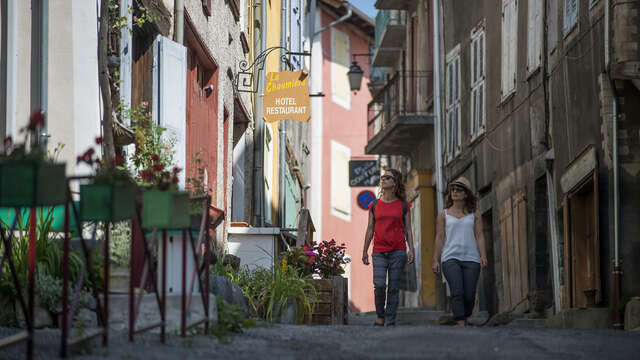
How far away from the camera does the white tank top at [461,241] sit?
10.1 meters

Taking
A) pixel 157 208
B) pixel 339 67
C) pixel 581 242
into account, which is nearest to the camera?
pixel 157 208

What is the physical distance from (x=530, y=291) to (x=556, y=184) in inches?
66.2

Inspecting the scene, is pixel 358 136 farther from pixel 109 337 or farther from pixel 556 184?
pixel 109 337

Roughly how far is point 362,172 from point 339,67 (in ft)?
34.0

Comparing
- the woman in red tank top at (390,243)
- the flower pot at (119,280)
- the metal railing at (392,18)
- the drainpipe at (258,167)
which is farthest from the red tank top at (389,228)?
the metal railing at (392,18)

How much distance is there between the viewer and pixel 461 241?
1015 centimetres

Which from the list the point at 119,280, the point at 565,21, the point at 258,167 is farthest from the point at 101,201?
the point at 258,167

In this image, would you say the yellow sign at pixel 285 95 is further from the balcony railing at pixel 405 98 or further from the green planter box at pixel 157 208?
the green planter box at pixel 157 208

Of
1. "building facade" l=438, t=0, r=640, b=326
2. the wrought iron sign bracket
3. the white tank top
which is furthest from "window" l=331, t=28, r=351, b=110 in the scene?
the white tank top

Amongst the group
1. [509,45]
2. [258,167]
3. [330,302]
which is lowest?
[330,302]

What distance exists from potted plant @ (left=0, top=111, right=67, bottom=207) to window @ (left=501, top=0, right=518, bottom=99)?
12.8 m

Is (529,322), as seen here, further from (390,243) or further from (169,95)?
(169,95)

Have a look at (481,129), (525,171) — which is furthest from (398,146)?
(525,171)

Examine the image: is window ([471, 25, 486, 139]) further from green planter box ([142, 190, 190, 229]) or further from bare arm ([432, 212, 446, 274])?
green planter box ([142, 190, 190, 229])
